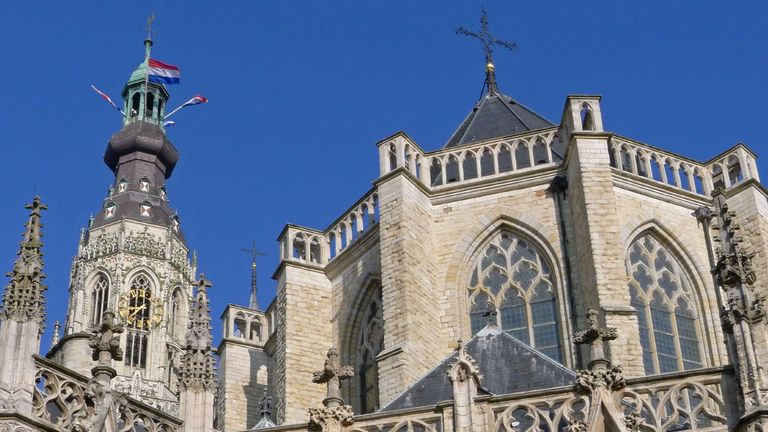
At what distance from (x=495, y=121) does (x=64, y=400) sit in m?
15.6

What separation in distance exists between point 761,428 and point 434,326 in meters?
10.6

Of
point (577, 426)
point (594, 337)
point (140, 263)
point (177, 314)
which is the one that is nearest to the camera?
point (577, 426)

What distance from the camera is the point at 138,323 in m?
55.5

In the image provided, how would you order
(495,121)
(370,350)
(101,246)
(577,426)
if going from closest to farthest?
(577,426) → (370,350) → (495,121) → (101,246)

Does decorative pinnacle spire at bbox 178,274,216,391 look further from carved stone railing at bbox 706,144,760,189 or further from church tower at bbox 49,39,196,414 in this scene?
church tower at bbox 49,39,196,414

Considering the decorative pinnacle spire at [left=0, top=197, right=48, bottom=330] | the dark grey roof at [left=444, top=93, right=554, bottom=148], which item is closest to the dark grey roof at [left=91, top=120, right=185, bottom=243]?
the dark grey roof at [left=444, top=93, right=554, bottom=148]

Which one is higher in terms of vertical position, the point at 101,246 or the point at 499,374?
the point at 101,246

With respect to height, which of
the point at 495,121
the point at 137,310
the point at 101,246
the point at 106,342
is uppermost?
the point at 101,246

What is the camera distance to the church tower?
54.2 m

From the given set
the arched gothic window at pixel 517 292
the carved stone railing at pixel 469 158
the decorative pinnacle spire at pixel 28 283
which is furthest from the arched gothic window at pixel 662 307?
the decorative pinnacle spire at pixel 28 283

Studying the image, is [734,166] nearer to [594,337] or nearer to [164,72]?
[594,337]

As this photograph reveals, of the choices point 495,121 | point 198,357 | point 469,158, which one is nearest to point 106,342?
point 198,357

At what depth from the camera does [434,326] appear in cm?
2069

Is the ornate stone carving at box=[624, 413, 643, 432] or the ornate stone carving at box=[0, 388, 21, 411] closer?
the ornate stone carving at box=[0, 388, 21, 411]
